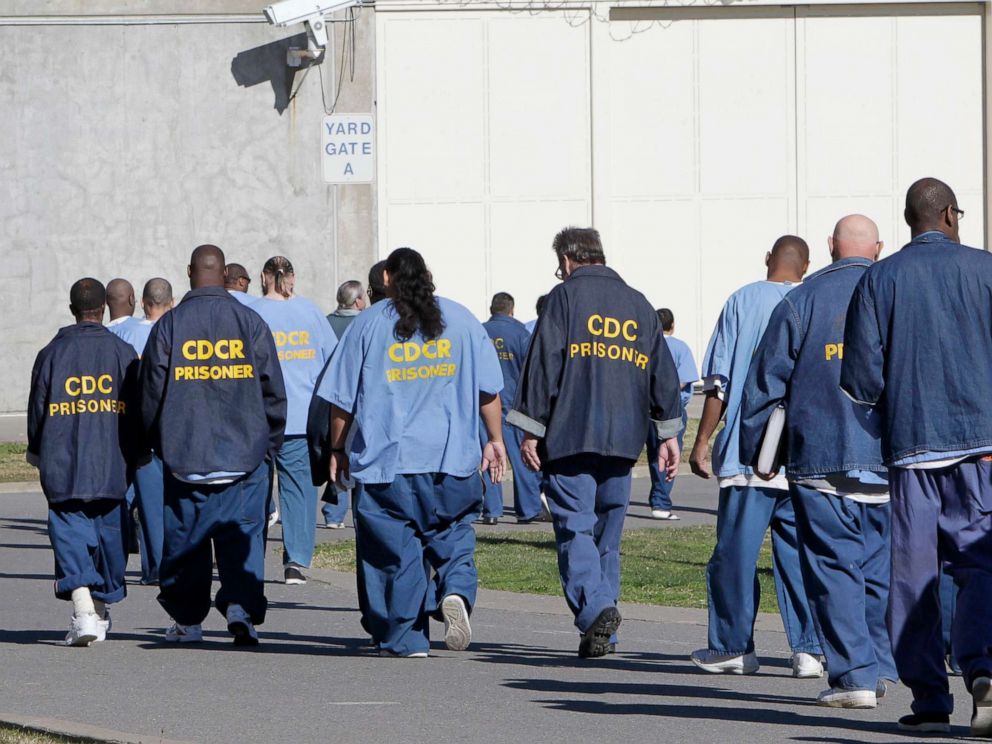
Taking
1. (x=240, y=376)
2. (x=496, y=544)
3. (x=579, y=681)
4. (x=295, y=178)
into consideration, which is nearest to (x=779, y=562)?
(x=579, y=681)

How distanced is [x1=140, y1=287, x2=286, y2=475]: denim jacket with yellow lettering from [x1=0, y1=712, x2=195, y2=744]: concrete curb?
93.2 inches

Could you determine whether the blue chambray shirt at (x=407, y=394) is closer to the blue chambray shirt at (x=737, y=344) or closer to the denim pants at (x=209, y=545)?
the denim pants at (x=209, y=545)

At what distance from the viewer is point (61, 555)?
32.4ft

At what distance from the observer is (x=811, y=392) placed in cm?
789

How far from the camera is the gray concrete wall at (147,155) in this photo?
84.8ft

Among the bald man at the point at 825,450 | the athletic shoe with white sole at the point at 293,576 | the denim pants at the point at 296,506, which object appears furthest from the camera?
the athletic shoe with white sole at the point at 293,576

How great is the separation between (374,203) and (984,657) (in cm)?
2034

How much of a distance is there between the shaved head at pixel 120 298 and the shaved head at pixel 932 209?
6560mm

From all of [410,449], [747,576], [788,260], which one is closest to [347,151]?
[410,449]

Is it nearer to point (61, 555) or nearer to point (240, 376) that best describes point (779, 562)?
point (240, 376)

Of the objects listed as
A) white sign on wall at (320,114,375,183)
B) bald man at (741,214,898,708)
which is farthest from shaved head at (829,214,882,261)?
white sign on wall at (320,114,375,183)

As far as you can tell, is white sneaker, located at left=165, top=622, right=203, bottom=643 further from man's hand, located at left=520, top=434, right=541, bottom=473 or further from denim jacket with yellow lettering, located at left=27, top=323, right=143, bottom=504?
man's hand, located at left=520, top=434, right=541, bottom=473

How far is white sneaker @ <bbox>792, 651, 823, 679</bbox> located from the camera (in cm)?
870

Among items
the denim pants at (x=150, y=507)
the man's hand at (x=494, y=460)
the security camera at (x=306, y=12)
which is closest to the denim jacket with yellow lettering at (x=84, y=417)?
the man's hand at (x=494, y=460)
